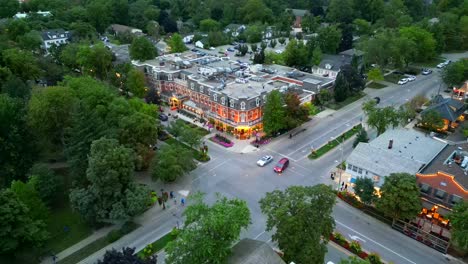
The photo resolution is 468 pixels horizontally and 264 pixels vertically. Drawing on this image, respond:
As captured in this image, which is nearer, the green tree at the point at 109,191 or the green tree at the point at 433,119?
the green tree at the point at 109,191

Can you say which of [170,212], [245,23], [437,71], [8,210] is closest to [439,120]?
[437,71]

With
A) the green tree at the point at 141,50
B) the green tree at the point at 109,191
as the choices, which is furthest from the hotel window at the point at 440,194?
the green tree at the point at 141,50

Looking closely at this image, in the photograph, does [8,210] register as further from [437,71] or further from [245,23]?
[245,23]

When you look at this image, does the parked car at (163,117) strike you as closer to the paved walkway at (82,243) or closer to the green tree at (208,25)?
the paved walkway at (82,243)

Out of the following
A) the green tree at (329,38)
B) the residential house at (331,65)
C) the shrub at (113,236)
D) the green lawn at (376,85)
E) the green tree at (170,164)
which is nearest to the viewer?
the shrub at (113,236)

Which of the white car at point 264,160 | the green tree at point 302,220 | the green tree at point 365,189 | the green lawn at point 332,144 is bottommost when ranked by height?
the green lawn at point 332,144

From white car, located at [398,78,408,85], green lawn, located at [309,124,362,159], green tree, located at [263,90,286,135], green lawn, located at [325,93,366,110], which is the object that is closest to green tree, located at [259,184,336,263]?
green lawn, located at [309,124,362,159]
